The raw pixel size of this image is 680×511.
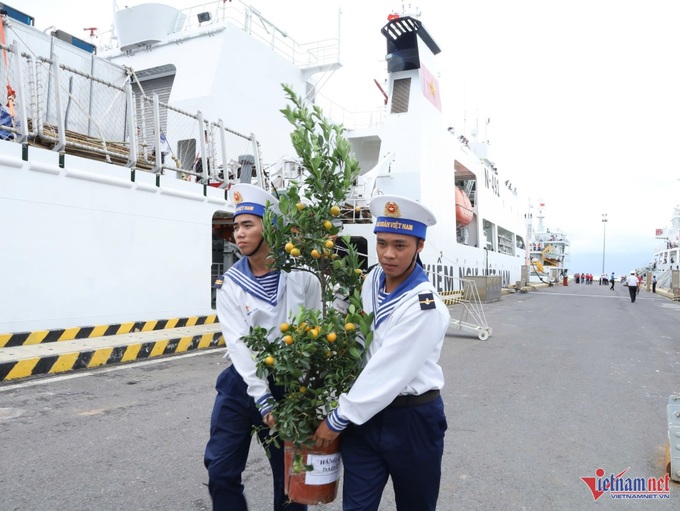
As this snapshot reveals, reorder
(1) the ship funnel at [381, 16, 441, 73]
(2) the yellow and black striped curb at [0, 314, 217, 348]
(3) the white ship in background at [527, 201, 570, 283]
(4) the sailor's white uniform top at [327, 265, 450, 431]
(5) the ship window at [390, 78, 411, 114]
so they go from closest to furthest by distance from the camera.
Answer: (4) the sailor's white uniform top at [327, 265, 450, 431] → (2) the yellow and black striped curb at [0, 314, 217, 348] → (1) the ship funnel at [381, 16, 441, 73] → (5) the ship window at [390, 78, 411, 114] → (3) the white ship in background at [527, 201, 570, 283]

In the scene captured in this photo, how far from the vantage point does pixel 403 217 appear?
1974 mm

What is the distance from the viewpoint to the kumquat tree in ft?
6.20

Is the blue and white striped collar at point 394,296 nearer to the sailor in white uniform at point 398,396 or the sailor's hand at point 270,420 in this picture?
the sailor in white uniform at point 398,396

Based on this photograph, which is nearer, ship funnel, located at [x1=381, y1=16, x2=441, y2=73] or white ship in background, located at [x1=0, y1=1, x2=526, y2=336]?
white ship in background, located at [x1=0, y1=1, x2=526, y2=336]

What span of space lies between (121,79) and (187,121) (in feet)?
7.41

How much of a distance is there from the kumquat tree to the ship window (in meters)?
15.7

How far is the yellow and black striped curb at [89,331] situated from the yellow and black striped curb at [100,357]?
78 cm

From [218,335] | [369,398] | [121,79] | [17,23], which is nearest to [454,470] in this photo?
[369,398]

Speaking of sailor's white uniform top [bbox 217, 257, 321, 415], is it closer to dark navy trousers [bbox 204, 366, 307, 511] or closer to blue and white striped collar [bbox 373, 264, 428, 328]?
dark navy trousers [bbox 204, 366, 307, 511]

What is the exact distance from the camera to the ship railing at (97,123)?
21.5 feet

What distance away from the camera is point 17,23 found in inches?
331

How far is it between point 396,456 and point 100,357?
542cm

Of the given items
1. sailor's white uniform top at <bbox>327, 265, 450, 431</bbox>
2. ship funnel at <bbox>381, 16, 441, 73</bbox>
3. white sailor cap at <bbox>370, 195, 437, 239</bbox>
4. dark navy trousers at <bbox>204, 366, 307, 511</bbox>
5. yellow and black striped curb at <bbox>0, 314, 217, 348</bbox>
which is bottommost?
yellow and black striped curb at <bbox>0, 314, 217, 348</bbox>

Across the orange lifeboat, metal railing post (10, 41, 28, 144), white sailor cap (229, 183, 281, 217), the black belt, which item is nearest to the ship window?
the orange lifeboat
